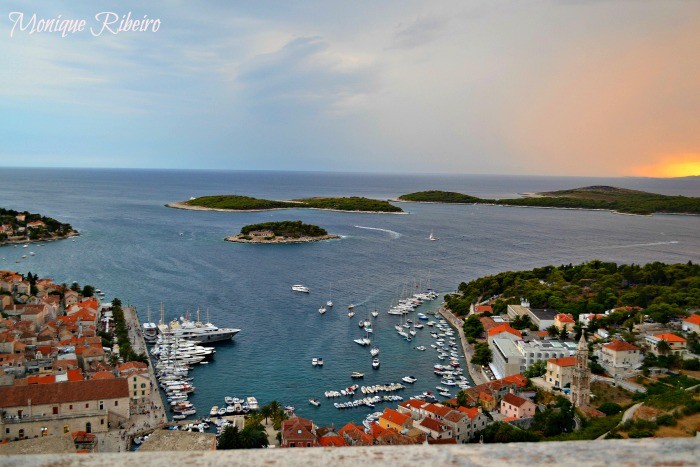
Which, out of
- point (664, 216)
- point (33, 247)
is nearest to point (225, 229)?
point (33, 247)

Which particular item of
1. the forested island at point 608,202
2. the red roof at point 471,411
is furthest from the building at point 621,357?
the forested island at point 608,202

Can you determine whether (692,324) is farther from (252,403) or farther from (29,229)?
(29,229)

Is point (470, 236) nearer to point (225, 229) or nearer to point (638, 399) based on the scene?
point (225, 229)

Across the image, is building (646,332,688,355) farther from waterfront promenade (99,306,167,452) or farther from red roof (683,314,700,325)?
waterfront promenade (99,306,167,452)

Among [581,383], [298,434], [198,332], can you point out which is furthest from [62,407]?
[581,383]

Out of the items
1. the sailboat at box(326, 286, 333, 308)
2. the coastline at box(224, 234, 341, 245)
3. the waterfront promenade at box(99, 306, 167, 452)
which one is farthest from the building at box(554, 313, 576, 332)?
the coastline at box(224, 234, 341, 245)

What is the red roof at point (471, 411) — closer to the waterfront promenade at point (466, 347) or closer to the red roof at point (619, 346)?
the waterfront promenade at point (466, 347)
